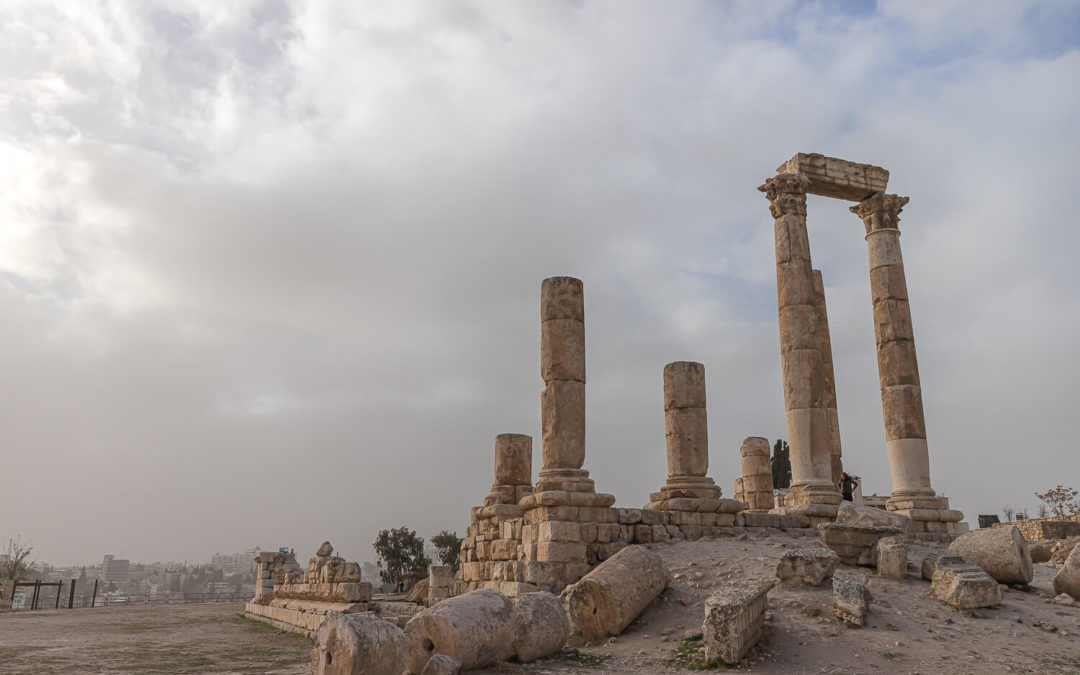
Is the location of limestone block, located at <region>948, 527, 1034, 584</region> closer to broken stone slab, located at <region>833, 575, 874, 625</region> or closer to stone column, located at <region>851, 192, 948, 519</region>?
broken stone slab, located at <region>833, 575, 874, 625</region>

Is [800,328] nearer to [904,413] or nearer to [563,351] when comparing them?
[904,413]

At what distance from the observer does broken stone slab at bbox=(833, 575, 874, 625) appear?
30.7ft

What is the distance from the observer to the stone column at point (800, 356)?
17.1m

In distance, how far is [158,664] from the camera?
39.5 ft

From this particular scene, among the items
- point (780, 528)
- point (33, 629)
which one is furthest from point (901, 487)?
point (33, 629)

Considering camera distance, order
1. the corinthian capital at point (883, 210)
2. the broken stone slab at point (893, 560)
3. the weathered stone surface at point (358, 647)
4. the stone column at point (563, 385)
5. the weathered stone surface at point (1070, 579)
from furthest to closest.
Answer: the corinthian capital at point (883, 210) < the stone column at point (563, 385) < the broken stone slab at point (893, 560) < the weathered stone surface at point (1070, 579) < the weathered stone surface at point (358, 647)

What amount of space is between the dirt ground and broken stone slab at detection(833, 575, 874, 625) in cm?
11

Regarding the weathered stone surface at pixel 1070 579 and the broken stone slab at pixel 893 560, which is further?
the broken stone slab at pixel 893 560

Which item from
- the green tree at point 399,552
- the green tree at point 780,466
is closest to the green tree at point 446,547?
the green tree at point 399,552

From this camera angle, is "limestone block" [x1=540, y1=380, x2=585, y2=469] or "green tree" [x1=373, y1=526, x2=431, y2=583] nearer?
"limestone block" [x1=540, y1=380, x2=585, y2=469]

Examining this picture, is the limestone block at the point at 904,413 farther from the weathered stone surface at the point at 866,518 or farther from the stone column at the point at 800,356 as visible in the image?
the weathered stone surface at the point at 866,518

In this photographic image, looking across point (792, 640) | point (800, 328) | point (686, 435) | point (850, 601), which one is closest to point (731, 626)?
point (792, 640)

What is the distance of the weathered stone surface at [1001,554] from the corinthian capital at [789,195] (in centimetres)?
893

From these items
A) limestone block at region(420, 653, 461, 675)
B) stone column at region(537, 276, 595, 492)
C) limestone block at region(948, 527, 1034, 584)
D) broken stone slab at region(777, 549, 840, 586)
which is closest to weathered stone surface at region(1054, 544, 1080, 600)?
limestone block at region(948, 527, 1034, 584)
